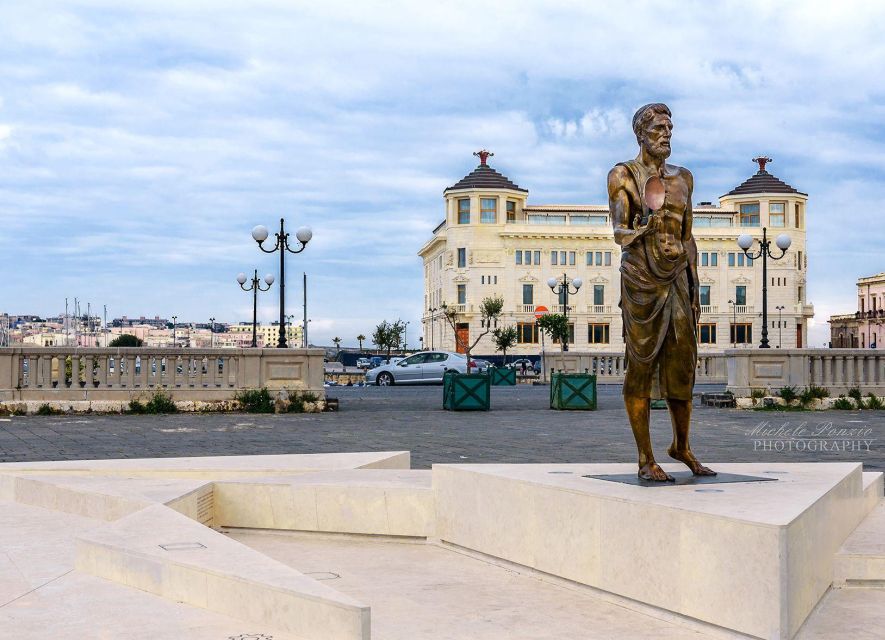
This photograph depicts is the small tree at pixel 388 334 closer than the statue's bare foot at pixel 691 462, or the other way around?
the statue's bare foot at pixel 691 462

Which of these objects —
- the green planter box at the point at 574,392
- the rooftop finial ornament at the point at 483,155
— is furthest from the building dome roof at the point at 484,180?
the green planter box at the point at 574,392

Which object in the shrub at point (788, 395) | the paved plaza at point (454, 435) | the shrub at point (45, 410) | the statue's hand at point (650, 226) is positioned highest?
the statue's hand at point (650, 226)

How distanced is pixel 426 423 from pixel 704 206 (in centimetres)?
7426

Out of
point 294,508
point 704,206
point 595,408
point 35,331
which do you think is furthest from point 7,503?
point 35,331

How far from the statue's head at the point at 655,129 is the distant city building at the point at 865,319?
405 feet

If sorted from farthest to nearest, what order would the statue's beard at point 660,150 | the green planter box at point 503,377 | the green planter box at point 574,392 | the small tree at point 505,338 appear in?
the small tree at point 505,338
the green planter box at point 503,377
the green planter box at point 574,392
the statue's beard at point 660,150

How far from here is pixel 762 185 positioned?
8269cm

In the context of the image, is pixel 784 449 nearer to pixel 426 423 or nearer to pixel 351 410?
pixel 426 423

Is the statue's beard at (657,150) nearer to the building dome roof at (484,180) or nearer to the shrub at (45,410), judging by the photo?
the shrub at (45,410)

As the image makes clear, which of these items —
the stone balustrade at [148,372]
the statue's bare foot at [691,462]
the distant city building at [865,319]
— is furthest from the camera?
the distant city building at [865,319]

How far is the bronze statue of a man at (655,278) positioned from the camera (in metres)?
6.01

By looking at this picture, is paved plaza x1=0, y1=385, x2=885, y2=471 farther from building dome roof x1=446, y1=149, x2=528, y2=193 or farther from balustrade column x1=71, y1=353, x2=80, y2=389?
building dome roof x1=446, y1=149, x2=528, y2=193

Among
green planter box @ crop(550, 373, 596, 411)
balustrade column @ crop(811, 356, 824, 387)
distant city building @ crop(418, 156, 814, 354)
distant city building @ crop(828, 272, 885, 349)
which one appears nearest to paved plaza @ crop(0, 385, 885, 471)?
green planter box @ crop(550, 373, 596, 411)

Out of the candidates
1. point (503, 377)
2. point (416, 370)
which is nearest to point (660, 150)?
point (416, 370)
